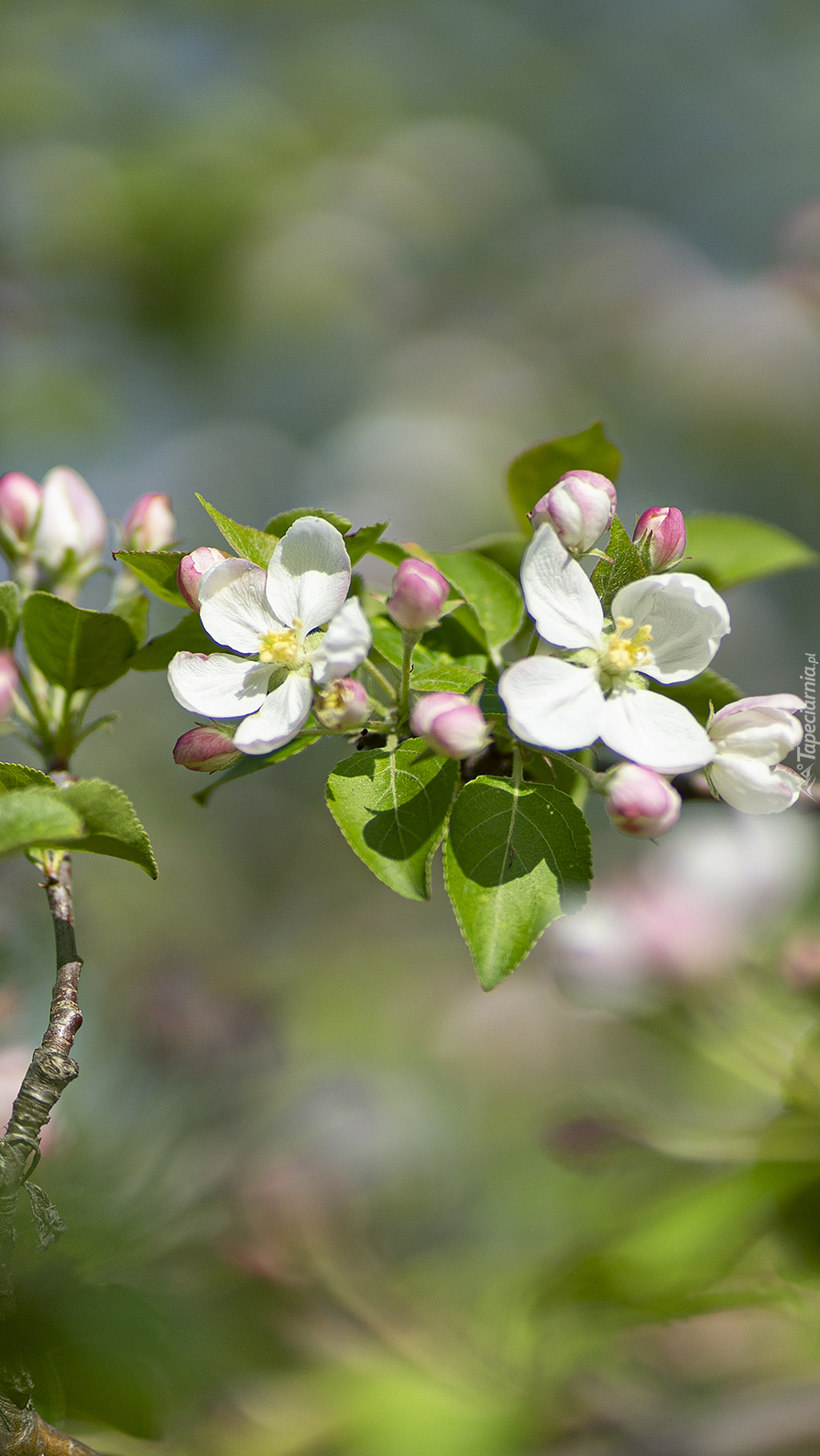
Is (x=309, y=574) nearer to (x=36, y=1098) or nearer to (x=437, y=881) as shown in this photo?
(x=36, y=1098)

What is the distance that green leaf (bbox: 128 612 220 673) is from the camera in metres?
0.42

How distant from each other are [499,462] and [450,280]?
855mm

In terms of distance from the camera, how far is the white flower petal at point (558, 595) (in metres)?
0.34

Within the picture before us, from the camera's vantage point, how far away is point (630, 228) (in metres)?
2.81

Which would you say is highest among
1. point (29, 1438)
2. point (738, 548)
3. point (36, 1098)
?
point (738, 548)

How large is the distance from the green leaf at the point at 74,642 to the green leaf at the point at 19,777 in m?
0.09

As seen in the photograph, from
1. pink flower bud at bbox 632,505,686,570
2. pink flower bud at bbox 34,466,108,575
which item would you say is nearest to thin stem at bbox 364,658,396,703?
pink flower bud at bbox 632,505,686,570

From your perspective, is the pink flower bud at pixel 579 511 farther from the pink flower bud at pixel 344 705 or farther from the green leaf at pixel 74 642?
the green leaf at pixel 74 642

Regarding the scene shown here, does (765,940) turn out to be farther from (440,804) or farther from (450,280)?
(450,280)

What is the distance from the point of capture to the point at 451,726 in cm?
32

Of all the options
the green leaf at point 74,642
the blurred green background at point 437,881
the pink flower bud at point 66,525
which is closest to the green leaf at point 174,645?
the green leaf at point 74,642

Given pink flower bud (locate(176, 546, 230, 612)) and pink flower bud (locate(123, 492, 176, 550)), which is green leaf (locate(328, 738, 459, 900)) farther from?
pink flower bud (locate(123, 492, 176, 550))

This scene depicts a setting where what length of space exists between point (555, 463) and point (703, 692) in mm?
141

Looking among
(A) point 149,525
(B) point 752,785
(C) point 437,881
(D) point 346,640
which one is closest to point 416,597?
(D) point 346,640
